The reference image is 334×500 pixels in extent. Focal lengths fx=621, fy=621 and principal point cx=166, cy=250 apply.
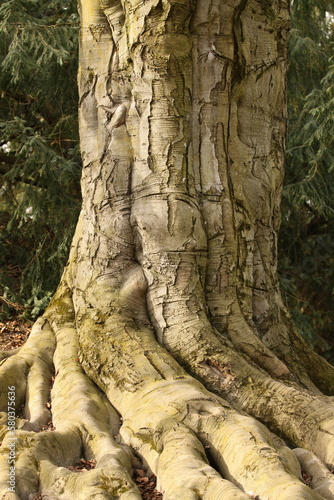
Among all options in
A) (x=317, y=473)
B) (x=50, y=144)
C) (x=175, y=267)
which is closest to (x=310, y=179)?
(x=50, y=144)

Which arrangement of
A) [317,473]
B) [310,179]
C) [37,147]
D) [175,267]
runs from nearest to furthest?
[317,473] < [175,267] < [37,147] < [310,179]

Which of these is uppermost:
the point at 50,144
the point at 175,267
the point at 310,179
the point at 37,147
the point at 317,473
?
the point at 50,144

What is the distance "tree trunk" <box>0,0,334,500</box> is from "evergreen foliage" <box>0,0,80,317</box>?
114 inches

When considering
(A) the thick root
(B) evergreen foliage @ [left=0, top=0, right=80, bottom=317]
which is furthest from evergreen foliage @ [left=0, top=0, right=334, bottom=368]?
(A) the thick root

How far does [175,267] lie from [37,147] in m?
3.93

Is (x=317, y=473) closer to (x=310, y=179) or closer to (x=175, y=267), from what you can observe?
(x=175, y=267)

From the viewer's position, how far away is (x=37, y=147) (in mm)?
7590

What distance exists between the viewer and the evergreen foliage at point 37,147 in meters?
7.60

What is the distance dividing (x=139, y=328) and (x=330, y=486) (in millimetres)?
1667

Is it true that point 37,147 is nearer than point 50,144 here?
Yes

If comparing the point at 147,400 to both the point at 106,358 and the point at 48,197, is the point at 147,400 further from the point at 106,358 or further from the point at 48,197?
the point at 48,197

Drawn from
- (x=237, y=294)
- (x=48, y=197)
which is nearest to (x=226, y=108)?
(x=237, y=294)

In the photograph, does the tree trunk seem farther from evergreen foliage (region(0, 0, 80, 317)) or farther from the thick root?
evergreen foliage (region(0, 0, 80, 317))

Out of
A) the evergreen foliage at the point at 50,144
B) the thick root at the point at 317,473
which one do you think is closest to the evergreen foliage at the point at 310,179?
the evergreen foliage at the point at 50,144
